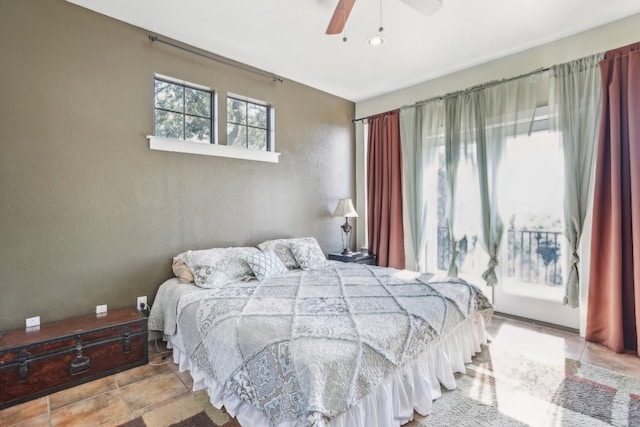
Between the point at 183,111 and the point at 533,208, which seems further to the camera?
the point at 533,208

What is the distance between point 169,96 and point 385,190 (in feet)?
9.26

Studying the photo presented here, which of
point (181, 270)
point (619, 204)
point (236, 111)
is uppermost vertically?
point (236, 111)

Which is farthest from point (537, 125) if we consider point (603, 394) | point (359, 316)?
point (359, 316)

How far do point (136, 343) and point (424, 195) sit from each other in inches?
133

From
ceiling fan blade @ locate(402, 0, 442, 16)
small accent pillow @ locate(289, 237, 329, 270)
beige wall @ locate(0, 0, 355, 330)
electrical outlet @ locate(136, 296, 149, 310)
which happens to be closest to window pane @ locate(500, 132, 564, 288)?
ceiling fan blade @ locate(402, 0, 442, 16)

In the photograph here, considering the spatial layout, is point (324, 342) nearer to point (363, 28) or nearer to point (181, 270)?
point (181, 270)

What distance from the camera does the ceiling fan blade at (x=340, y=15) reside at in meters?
2.03

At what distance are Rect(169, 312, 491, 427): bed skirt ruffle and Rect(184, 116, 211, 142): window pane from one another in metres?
1.93

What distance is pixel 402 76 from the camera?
3.87 metres

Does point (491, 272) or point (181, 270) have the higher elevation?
point (181, 270)

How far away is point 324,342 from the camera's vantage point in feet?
5.18

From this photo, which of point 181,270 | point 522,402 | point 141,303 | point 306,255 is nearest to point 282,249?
point 306,255

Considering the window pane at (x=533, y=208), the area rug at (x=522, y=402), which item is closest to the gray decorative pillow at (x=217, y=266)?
the area rug at (x=522, y=402)

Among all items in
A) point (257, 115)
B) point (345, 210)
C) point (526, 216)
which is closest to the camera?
point (526, 216)
